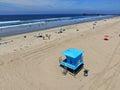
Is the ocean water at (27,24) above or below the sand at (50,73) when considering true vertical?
below

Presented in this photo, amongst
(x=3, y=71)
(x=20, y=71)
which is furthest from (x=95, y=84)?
(x=3, y=71)

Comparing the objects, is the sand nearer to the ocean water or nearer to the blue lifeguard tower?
the blue lifeguard tower

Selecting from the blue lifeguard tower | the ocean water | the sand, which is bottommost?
the ocean water

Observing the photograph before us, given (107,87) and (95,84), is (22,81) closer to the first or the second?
(95,84)

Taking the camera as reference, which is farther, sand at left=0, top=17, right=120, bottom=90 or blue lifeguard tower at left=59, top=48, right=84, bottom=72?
blue lifeguard tower at left=59, top=48, right=84, bottom=72

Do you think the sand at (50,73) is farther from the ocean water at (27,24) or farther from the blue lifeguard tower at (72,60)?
the ocean water at (27,24)

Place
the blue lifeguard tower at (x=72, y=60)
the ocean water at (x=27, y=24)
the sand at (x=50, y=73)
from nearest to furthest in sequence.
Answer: the sand at (x=50, y=73) < the blue lifeguard tower at (x=72, y=60) < the ocean water at (x=27, y=24)

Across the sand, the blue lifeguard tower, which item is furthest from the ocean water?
the blue lifeguard tower

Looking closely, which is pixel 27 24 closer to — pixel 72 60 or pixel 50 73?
pixel 50 73

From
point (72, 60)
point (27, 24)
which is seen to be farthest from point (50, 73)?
point (27, 24)

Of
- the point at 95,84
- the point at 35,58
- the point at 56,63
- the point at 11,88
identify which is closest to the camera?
the point at 11,88

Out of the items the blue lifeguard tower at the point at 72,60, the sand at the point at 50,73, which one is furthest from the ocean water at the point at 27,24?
the blue lifeguard tower at the point at 72,60
